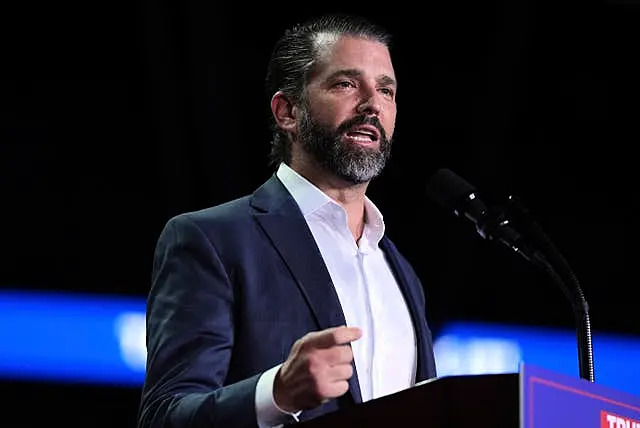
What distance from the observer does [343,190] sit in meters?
2.04

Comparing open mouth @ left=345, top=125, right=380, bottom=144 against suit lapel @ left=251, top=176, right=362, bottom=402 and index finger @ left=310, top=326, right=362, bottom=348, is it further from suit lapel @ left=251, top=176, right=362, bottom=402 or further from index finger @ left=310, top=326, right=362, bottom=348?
index finger @ left=310, top=326, right=362, bottom=348

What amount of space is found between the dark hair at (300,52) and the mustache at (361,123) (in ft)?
0.45

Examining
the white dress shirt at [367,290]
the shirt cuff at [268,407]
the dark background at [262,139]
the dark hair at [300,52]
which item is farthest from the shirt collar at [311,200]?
the dark background at [262,139]

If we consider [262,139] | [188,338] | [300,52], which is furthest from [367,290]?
[262,139]

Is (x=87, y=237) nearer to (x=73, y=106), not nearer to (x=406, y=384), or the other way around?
(x=73, y=106)

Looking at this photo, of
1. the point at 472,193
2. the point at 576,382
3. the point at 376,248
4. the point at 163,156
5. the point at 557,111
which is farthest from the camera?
the point at 557,111

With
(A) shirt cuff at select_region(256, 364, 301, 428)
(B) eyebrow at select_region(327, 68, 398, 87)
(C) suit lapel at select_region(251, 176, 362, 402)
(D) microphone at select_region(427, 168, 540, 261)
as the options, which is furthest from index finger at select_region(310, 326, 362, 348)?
(B) eyebrow at select_region(327, 68, 398, 87)

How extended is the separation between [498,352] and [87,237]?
1626 millimetres

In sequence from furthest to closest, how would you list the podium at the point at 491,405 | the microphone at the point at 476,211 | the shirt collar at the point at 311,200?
the shirt collar at the point at 311,200 → the microphone at the point at 476,211 → the podium at the point at 491,405

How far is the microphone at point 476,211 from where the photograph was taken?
5.97ft

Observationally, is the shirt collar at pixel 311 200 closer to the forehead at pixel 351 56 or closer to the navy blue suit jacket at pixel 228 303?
the navy blue suit jacket at pixel 228 303

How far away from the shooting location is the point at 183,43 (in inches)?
153

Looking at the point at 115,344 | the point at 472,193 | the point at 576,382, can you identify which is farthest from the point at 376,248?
the point at 115,344

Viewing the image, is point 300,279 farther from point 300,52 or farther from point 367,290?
point 300,52
